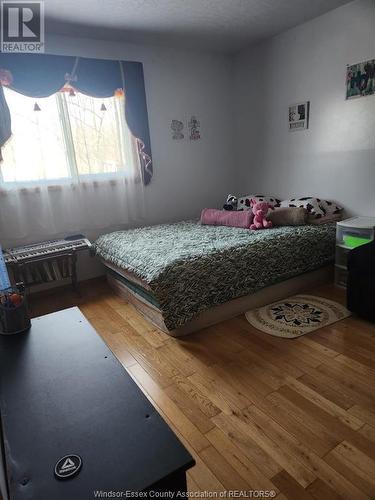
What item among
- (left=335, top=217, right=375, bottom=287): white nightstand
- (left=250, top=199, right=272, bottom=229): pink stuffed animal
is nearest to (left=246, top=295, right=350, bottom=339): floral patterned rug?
(left=335, top=217, right=375, bottom=287): white nightstand

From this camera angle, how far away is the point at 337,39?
307 cm

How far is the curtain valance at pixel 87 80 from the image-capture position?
9.65ft

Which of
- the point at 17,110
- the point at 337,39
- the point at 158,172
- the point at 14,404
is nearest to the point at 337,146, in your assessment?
the point at 337,39

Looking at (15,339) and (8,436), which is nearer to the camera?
(8,436)

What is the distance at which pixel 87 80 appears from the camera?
327 cm

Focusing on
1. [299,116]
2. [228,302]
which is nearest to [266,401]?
[228,302]

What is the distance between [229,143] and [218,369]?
11.1 feet

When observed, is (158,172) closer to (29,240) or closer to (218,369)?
(29,240)

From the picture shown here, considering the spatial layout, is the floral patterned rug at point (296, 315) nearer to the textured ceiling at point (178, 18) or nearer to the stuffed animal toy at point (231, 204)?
the stuffed animal toy at point (231, 204)

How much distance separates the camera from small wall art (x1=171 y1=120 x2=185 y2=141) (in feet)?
13.0

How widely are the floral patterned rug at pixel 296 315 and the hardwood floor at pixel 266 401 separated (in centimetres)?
8

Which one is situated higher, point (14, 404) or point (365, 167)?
point (365, 167)

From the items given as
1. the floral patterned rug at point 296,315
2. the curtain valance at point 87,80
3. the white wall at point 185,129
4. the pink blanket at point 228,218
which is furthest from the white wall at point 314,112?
the curtain valance at point 87,80

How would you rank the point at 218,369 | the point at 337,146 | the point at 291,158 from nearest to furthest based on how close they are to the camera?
the point at 218,369, the point at 337,146, the point at 291,158
